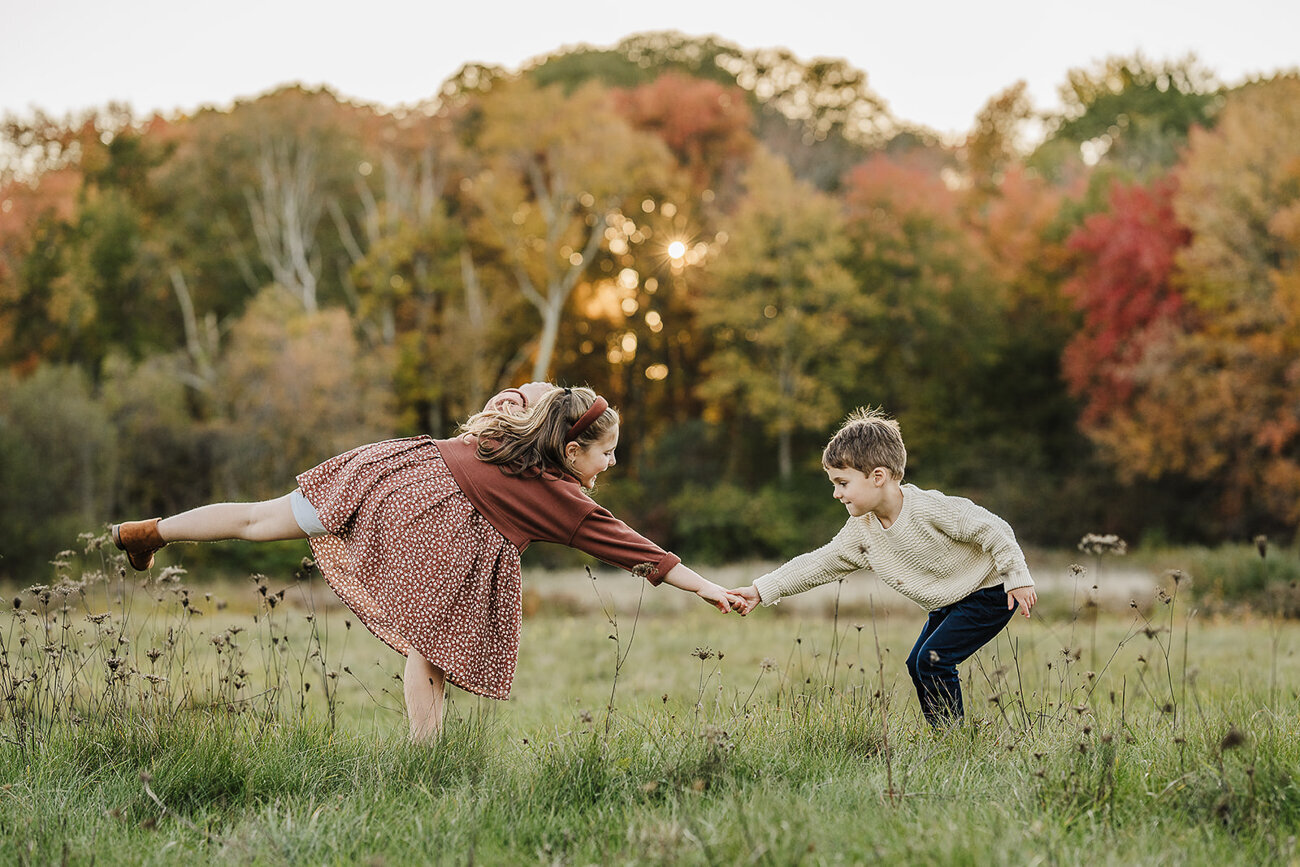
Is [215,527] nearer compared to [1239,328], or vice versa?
[215,527]

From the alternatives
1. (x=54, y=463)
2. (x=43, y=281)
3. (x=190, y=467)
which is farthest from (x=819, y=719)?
(x=43, y=281)

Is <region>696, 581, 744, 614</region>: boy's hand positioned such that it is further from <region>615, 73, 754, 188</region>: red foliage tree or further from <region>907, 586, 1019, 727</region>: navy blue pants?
<region>615, 73, 754, 188</region>: red foliage tree

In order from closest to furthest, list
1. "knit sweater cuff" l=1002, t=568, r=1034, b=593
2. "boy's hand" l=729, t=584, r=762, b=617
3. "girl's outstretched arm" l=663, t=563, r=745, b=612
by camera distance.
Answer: "knit sweater cuff" l=1002, t=568, r=1034, b=593
"girl's outstretched arm" l=663, t=563, r=745, b=612
"boy's hand" l=729, t=584, r=762, b=617

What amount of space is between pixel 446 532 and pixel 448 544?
0.05 m

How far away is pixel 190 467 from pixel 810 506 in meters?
17.2

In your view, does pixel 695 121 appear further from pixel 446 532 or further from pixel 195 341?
pixel 446 532

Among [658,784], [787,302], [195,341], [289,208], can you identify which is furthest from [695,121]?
[658,784]

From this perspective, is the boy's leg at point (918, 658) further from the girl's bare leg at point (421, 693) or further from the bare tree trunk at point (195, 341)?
the bare tree trunk at point (195, 341)

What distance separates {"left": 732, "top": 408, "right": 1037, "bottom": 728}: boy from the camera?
416 centimetres

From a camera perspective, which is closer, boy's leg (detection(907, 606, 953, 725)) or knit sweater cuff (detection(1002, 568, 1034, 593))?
knit sweater cuff (detection(1002, 568, 1034, 593))

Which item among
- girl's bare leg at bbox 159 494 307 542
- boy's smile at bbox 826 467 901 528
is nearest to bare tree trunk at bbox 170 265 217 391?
girl's bare leg at bbox 159 494 307 542

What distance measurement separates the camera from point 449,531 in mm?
4016

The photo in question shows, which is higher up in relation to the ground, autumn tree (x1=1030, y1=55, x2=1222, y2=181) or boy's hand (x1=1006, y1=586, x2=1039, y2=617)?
autumn tree (x1=1030, y1=55, x2=1222, y2=181)

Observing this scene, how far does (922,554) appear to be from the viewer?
430 cm
